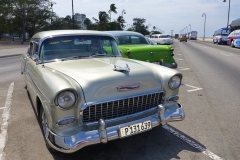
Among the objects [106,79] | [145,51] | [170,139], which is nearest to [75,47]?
[106,79]

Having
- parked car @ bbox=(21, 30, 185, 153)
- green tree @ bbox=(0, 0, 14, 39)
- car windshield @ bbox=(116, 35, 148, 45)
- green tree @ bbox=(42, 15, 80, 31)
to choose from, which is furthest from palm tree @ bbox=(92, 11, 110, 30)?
parked car @ bbox=(21, 30, 185, 153)

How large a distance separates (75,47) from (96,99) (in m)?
1.61

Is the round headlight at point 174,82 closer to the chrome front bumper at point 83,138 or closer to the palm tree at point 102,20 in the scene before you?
the chrome front bumper at point 83,138

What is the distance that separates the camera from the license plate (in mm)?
2912

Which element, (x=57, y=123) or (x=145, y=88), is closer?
(x=57, y=123)

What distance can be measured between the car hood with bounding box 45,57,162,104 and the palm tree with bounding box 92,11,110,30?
56020 millimetres

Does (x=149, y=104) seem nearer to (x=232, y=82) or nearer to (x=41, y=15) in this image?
(x=232, y=82)

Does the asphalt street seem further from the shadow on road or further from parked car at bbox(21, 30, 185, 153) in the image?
parked car at bbox(21, 30, 185, 153)

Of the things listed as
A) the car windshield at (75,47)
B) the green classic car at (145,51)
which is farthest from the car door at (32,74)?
the green classic car at (145,51)

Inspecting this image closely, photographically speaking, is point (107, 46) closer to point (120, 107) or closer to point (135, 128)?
point (120, 107)

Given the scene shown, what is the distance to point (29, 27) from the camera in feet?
172

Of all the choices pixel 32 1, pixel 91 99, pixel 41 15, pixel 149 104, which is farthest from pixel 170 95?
pixel 41 15

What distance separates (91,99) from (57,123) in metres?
0.50

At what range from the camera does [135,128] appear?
3016 mm
